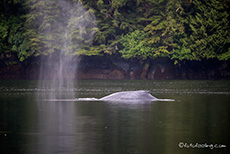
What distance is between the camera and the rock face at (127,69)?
87875mm

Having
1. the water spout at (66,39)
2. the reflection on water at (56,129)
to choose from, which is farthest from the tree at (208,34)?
the reflection on water at (56,129)

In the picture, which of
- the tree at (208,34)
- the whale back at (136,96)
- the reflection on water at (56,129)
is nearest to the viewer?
the reflection on water at (56,129)

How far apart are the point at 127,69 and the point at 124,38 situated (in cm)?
549

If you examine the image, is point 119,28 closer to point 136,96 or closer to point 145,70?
point 145,70

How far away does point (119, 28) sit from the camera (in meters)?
91.7

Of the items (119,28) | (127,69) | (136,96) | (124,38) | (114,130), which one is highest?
(119,28)

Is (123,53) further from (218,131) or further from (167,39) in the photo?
(218,131)

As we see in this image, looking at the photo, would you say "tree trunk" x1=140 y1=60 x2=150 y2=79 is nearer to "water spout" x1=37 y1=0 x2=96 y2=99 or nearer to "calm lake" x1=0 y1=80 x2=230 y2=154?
"water spout" x1=37 y1=0 x2=96 y2=99

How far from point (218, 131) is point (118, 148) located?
17.0 feet

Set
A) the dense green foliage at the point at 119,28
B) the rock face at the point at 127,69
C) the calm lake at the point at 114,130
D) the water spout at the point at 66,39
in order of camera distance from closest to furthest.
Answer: the calm lake at the point at 114,130
the dense green foliage at the point at 119,28
the rock face at the point at 127,69
the water spout at the point at 66,39

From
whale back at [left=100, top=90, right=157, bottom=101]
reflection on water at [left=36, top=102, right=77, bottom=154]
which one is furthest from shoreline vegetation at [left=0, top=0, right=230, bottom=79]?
reflection on water at [left=36, top=102, right=77, bottom=154]

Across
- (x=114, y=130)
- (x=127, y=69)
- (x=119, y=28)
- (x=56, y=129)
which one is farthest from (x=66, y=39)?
(x=114, y=130)

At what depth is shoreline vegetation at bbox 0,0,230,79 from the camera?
85.1 m

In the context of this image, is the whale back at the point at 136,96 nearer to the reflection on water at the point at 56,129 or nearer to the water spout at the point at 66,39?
the reflection on water at the point at 56,129
